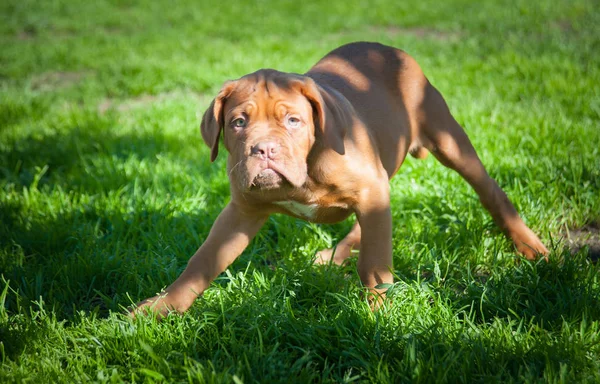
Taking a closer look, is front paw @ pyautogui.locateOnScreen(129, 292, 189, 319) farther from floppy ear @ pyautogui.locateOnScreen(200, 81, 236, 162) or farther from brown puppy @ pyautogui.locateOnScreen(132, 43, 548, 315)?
floppy ear @ pyautogui.locateOnScreen(200, 81, 236, 162)

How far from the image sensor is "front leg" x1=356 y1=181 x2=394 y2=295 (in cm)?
307

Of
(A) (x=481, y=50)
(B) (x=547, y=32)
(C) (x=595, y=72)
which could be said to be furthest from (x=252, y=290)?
(B) (x=547, y=32)

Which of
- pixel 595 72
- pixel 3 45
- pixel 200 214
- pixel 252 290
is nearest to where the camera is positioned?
pixel 252 290

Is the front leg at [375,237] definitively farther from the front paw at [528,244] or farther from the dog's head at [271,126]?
the front paw at [528,244]

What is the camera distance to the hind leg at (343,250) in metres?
3.79

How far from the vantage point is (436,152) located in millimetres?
3910

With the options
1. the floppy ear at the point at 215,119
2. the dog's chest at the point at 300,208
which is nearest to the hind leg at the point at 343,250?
the dog's chest at the point at 300,208

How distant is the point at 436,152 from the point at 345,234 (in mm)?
828

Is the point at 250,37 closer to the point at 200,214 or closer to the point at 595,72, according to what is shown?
the point at 595,72

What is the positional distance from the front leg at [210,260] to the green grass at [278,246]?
0.10 m

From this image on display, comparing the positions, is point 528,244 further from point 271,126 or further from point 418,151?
point 271,126

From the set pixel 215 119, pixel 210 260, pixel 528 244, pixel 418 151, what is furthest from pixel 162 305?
pixel 528 244

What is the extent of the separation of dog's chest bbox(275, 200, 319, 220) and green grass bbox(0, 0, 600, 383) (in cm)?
36

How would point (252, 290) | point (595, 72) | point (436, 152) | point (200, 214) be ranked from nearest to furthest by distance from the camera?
point (252, 290), point (436, 152), point (200, 214), point (595, 72)
